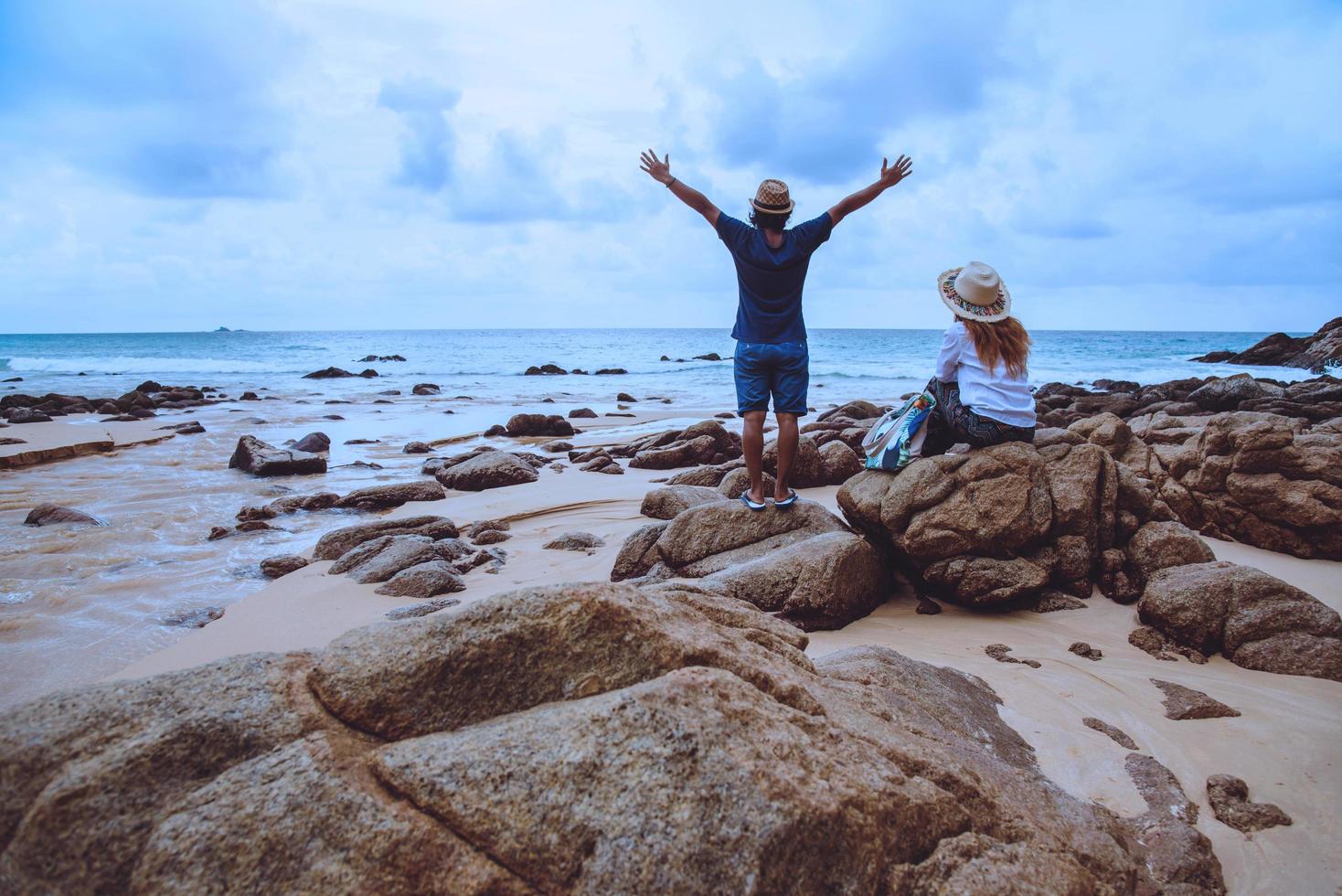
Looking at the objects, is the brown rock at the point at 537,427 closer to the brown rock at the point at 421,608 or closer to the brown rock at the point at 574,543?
the brown rock at the point at 574,543

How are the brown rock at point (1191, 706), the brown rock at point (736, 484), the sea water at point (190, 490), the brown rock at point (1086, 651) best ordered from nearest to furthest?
the brown rock at point (1191, 706), the brown rock at point (1086, 651), the sea water at point (190, 490), the brown rock at point (736, 484)

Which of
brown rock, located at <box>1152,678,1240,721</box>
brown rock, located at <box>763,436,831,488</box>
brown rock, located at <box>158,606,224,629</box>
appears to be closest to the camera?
brown rock, located at <box>1152,678,1240,721</box>

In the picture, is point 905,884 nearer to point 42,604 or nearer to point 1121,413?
point 42,604

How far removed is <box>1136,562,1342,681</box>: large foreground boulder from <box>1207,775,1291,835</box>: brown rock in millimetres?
1522

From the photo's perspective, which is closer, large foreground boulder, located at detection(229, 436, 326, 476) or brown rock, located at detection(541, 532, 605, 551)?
brown rock, located at detection(541, 532, 605, 551)

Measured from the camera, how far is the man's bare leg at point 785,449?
6304 mm

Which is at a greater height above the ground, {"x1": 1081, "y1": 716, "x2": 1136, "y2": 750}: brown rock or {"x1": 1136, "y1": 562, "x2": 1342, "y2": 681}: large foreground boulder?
{"x1": 1136, "y1": 562, "x2": 1342, "y2": 681}: large foreground boulder

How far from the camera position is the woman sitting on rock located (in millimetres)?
5793

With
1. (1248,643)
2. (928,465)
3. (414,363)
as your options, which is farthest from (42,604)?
(414,363)

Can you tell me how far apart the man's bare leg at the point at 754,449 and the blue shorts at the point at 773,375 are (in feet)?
0.29

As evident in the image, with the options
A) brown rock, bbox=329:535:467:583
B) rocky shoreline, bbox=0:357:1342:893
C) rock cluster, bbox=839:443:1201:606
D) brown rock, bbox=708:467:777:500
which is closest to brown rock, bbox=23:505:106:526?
brown rock, bbox=329:535:467:583

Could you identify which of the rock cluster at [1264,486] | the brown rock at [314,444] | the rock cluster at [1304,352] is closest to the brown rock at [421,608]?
the rock cluster at [1264,486]

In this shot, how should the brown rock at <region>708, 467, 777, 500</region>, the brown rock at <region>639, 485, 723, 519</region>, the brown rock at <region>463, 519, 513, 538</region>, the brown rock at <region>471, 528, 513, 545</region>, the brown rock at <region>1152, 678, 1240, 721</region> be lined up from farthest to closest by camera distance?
1. the brown rock at <region>708, 467, 777, 500</region>
2. the brown rock at <region>639, 485, 723, 519</region>
3. the brown rock at <region>463, 519, 513, 538</region>
4. the brown rock at <region>471, 528, 513, 545</region>
5. the brown rock at <region>1152, 678, 1240, 721</region>

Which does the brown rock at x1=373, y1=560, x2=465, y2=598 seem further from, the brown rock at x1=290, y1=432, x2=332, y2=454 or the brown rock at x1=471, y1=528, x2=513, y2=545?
the brown rock at x1=290, y1=432, x2=332, y2=454
